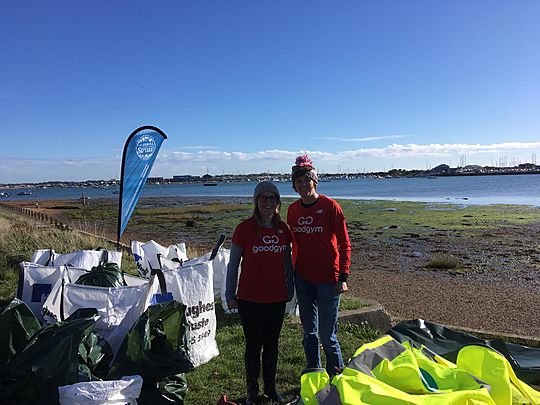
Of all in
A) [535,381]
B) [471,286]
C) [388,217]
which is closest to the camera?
[535,381]

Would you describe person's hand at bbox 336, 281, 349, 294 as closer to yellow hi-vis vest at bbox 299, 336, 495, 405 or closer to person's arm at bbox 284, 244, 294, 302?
person's arm at bbox 284, 244, 294, 302

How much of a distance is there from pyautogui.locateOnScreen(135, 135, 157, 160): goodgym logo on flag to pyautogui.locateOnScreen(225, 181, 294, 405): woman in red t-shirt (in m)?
3.50

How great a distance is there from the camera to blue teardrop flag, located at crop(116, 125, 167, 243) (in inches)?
260

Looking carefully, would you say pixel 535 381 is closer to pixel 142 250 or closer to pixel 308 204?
pixel 308 204

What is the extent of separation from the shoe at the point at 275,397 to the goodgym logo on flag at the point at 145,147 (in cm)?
408

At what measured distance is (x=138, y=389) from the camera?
2.85 meters

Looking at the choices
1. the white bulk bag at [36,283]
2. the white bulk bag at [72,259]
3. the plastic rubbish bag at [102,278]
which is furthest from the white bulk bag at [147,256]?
the white bulk bag at [36,283]

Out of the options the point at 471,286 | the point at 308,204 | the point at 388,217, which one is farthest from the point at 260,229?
the point at 388,217

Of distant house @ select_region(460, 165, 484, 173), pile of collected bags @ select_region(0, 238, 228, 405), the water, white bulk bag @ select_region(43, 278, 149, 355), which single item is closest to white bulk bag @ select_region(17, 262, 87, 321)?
pile of collected bags @ select_region(0, 238, 228, 405)

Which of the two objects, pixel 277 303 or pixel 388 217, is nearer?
pixel 277 303

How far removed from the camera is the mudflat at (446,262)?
816 centimetres

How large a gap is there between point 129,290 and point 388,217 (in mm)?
25775

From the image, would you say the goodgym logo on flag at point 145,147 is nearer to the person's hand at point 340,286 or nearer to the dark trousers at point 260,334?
the dark trousers at point 260,334

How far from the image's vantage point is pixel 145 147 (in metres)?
6.84
